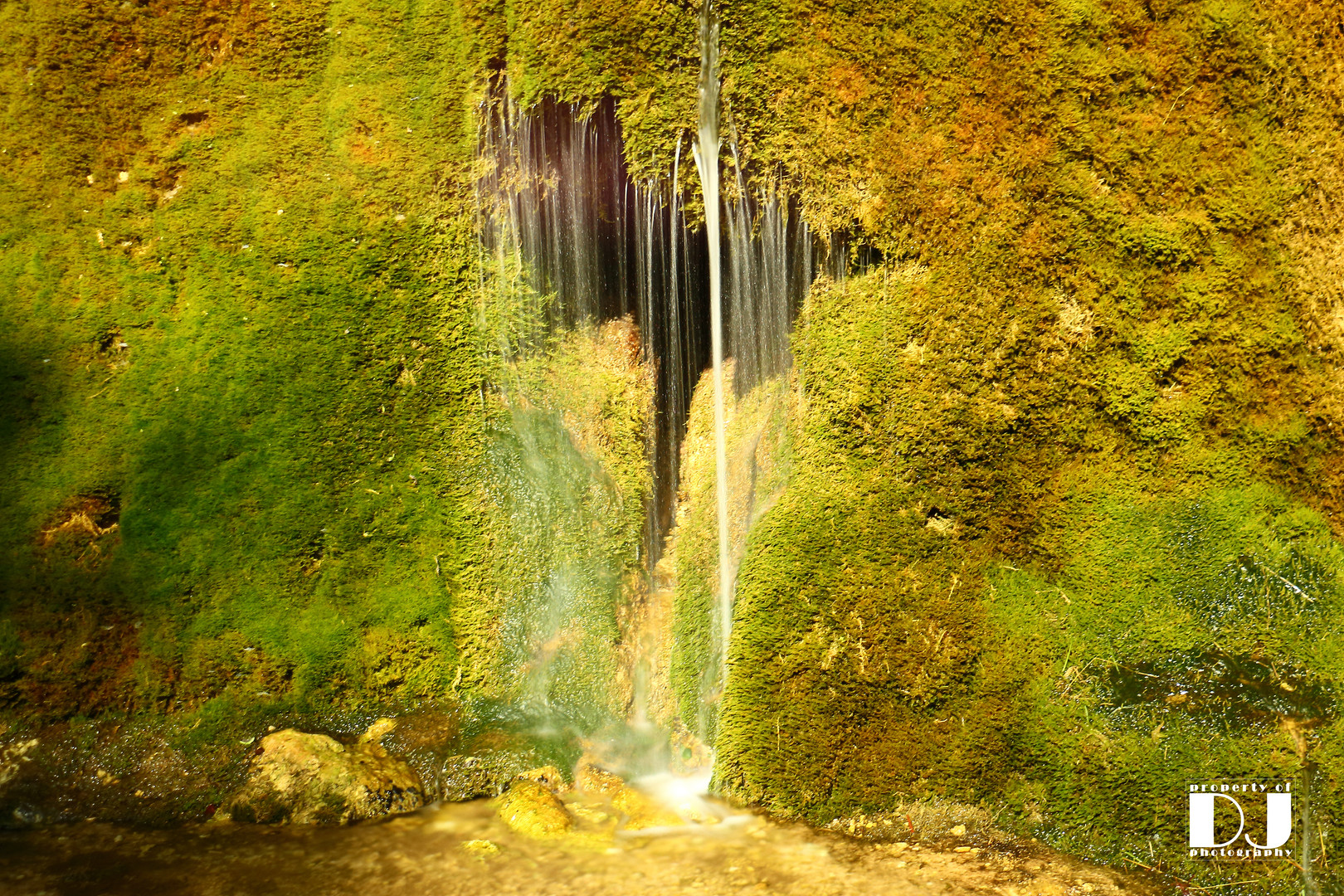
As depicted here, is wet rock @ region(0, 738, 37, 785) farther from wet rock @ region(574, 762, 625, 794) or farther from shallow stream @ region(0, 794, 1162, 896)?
wet rock @ region(574, 762, 625, 794)

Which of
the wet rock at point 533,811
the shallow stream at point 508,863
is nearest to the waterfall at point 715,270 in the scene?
the shallow stream at point 508,863

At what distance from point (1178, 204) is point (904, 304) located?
1.27 m

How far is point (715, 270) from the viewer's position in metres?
4.71

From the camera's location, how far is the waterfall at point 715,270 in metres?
4.36

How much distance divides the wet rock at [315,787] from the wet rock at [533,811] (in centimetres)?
47

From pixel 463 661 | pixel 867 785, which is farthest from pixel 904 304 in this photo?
pixel 463 661

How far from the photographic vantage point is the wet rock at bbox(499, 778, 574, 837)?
13.7 ft

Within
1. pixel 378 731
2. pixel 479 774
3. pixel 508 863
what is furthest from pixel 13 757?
pixel 508 863

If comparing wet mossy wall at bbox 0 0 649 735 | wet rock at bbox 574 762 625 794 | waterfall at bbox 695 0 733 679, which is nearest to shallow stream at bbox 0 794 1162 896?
wet rock at bbox 574 762 625 794

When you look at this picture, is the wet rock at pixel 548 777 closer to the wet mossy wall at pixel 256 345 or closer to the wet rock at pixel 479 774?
the wet rock at pixel 479 774

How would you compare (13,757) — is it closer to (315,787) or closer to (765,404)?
(315,787)

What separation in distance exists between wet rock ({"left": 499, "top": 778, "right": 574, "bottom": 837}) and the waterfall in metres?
1.09

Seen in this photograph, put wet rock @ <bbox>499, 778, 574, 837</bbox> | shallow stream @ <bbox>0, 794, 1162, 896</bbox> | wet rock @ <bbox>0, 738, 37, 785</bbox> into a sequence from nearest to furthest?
shallow stream @ <bbox>0, 794, 1162, 896</bbox> < wet rock @ <bbox>499, 778, 574, 837</bbox> < wet rock @ <bbox>0, 738, 37, 785</bbox>

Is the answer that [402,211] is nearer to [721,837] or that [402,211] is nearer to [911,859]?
[721,837]
